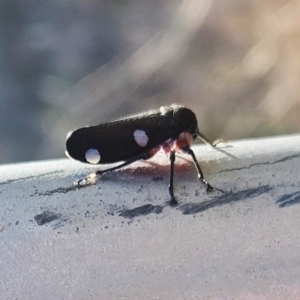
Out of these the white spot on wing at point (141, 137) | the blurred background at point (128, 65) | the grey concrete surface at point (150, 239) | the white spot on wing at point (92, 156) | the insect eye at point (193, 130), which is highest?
the blurred background at point (128, 65)

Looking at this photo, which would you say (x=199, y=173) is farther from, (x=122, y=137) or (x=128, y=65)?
(x=128, y=65)

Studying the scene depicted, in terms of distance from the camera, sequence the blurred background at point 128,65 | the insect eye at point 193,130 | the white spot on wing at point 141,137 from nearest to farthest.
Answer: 1. the white spot on wing at point 141,137
2. the insect eye at point 193,130
3. the blurred background at point 128,65

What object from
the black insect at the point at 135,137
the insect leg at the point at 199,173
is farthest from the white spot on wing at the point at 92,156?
the insect leg at the point at 199,173

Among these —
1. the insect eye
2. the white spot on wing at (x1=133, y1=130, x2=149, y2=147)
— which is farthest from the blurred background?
the white spot on wing at (x1=133, y1=130, x2=149, y2=147)

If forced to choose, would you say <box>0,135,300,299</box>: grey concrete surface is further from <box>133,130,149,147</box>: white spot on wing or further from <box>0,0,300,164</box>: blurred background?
<box>0,0,300,164</box>: blurred background

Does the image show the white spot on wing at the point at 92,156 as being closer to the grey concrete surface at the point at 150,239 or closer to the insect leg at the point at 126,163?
the insect leg at the point at 126,163

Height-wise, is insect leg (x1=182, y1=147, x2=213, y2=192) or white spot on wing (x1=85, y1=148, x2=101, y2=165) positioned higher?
white spot on wing (x1=85, y1=148, x2=101, y2=165)
